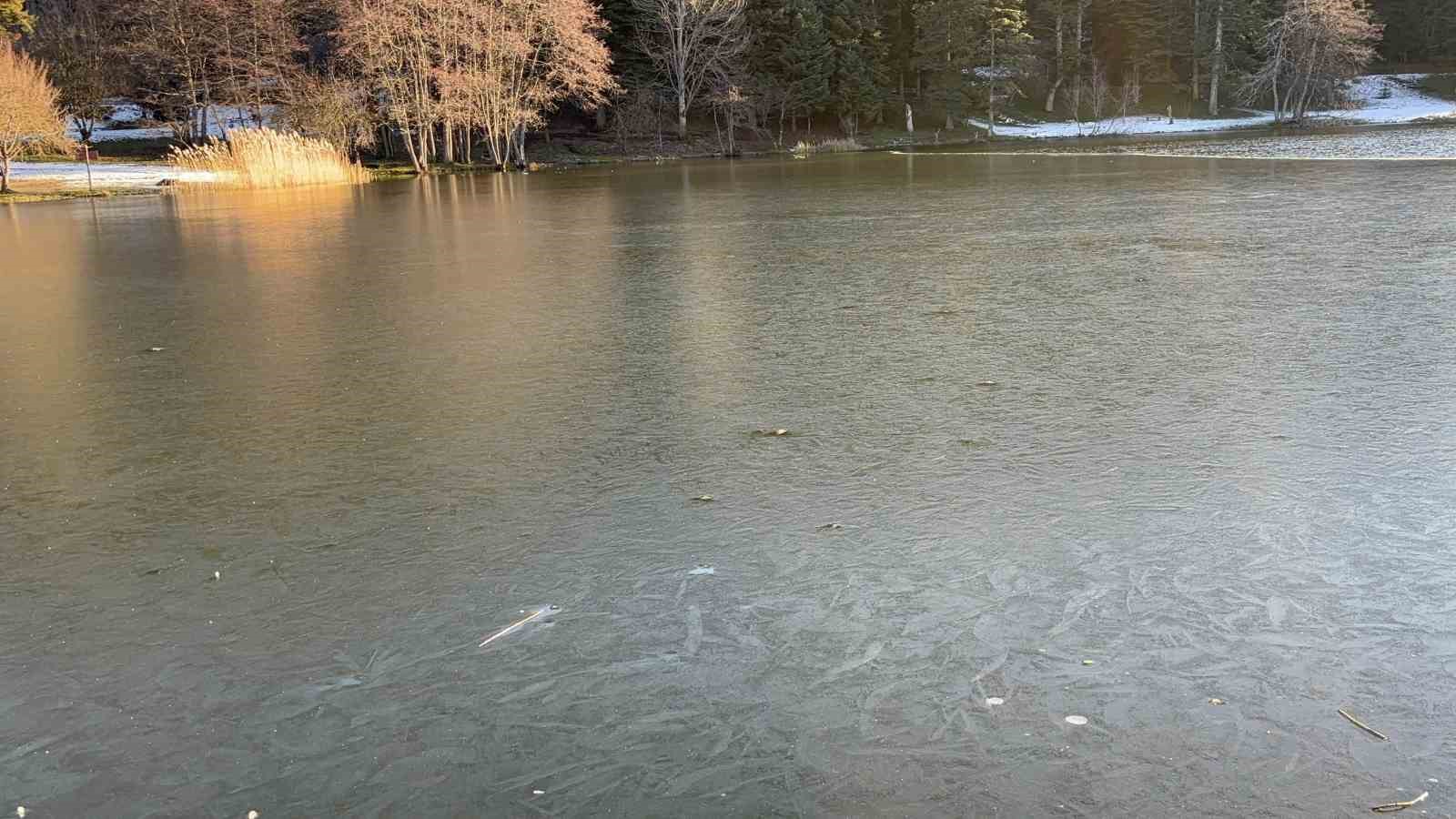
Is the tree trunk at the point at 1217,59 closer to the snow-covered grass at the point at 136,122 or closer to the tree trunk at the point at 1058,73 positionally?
the tree trunk at the point at 1058,73

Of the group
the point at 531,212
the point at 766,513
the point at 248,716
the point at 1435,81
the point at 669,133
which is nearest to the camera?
the point at 248,716

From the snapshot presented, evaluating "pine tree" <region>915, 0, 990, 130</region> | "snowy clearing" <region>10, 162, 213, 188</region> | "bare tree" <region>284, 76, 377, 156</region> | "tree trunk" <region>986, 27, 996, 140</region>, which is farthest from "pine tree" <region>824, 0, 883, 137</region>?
"snowy clearing" <region>10, 162, 213, 188</region>

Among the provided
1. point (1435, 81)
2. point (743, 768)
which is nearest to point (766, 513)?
point (743, 768)

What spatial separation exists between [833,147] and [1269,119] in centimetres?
2426

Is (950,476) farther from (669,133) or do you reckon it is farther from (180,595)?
(669,133)

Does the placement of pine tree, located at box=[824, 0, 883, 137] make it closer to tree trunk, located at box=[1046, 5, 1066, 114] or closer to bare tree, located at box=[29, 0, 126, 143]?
tree trunk, located at box=[1046, 5, 1066, 114]

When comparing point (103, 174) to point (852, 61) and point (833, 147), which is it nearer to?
point (833, 147)

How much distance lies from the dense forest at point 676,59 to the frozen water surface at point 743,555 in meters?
28.0

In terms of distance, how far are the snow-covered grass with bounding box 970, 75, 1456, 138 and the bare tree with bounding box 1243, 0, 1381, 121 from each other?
4.14ft

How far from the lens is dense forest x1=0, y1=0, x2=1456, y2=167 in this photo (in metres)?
33.7

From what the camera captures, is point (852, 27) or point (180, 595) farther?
point (852, 27)

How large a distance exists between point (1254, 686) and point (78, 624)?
8.64 feet

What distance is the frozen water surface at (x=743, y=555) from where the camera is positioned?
7.12 ft

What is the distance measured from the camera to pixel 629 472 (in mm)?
3947
